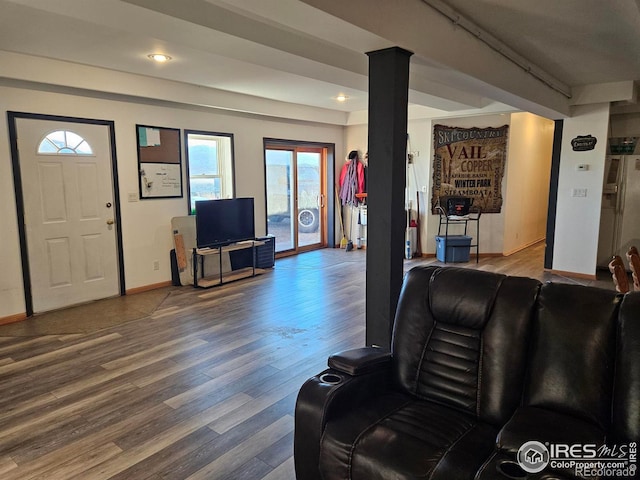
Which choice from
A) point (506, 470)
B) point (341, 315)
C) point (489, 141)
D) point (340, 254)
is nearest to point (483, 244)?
point (489, 141)

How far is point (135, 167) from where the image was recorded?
529 cm

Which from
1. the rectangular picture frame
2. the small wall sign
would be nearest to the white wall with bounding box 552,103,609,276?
the small wall sign

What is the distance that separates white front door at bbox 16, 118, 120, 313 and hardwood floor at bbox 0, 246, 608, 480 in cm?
89

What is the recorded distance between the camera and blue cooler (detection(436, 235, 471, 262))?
23.1 feet

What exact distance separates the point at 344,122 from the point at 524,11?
5.24 meters

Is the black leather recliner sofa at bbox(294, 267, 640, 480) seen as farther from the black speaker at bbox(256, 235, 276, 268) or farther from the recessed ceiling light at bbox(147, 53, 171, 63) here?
the black speaker at bbox(256, 235, 276, 268)

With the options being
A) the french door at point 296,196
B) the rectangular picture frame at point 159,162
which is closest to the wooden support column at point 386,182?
the rectangular picture frame at point 159,162

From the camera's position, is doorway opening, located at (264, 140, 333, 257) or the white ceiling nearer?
the white ceiling

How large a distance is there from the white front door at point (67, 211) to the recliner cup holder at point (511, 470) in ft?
15.6

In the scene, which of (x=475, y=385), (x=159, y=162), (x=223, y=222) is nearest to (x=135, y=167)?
(x=159, y=162)

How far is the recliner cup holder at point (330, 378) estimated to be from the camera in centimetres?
182

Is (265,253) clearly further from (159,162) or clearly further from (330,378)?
(330,378)

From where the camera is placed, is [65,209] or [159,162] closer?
[65,209]

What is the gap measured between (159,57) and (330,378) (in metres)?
3.48
